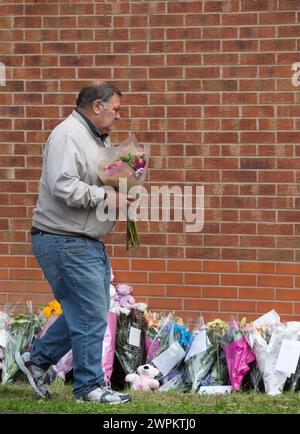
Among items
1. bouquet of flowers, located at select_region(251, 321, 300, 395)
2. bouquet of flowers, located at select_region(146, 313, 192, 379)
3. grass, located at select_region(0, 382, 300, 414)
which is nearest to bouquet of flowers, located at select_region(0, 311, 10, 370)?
grass, located at select_region(0, 382, 300, 414)

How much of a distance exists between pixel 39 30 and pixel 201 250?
6.73 feet

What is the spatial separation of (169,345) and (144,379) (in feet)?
1.00

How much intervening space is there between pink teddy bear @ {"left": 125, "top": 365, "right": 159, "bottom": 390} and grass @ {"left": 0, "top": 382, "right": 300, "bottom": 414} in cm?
6

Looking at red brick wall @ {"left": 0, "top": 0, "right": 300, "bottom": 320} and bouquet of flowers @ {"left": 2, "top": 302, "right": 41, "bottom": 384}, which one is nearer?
bouquet of flowers @ {"left": 2, "top": 302, "right": 41, "bottom": 384}

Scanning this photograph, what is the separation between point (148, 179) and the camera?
23.1 ft

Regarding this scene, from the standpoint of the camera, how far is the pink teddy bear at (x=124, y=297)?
265 inches

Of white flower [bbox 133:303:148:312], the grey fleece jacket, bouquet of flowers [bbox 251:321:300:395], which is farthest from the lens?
white flower [bbox 133:303:148:312]

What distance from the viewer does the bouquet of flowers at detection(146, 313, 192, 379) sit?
250 inches

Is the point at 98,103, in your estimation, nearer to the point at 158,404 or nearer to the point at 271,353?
the point at 158,404

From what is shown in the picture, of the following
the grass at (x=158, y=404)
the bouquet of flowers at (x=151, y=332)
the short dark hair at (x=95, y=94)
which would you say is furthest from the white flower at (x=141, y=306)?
the short dark hair at (x=95, y=94)

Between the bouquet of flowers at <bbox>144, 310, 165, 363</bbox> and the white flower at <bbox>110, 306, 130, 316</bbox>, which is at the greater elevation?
the white flower at <bbox>110, 306, 130, 316</bbox>

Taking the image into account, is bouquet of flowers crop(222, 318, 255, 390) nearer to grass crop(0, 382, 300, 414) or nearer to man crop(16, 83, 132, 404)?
grass crop(0, 382, 300, 414)

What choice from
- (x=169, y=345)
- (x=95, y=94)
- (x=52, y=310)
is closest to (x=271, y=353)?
(x=169, y=345)

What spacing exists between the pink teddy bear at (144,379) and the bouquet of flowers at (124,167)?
1.34 metres
